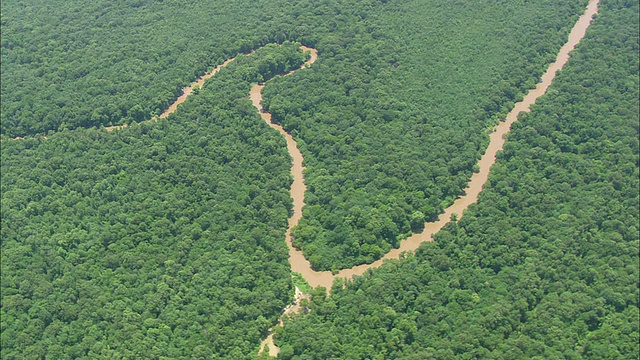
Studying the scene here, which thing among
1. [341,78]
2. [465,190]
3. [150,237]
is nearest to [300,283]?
→ [150,237]

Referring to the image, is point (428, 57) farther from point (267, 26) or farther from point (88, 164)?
point (88, 164)

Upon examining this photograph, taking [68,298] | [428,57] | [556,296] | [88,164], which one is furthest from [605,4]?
[68,298]

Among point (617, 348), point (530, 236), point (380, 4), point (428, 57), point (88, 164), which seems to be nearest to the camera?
point (617, 348)

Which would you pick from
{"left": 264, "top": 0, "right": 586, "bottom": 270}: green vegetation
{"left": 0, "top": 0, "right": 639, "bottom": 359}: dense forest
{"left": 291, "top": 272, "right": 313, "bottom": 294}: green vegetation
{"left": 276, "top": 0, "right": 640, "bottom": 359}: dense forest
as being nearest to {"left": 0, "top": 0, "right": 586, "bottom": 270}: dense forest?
{"left": 264, "top": 0, "right": 586, "bottom": 270}: green vegetation

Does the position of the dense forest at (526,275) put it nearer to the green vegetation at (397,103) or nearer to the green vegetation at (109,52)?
the green vegetation at (397,103)

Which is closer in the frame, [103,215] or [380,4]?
[103,215]

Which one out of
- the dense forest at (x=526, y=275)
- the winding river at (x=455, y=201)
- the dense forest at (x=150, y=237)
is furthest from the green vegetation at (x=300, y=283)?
the dense forest at (x=526, y=275)

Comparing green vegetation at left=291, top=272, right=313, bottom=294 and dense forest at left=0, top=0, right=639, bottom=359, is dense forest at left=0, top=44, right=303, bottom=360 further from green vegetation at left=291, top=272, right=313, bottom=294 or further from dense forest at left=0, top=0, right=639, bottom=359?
green vegetation at left=291, top=272, right=313, bottom=294
